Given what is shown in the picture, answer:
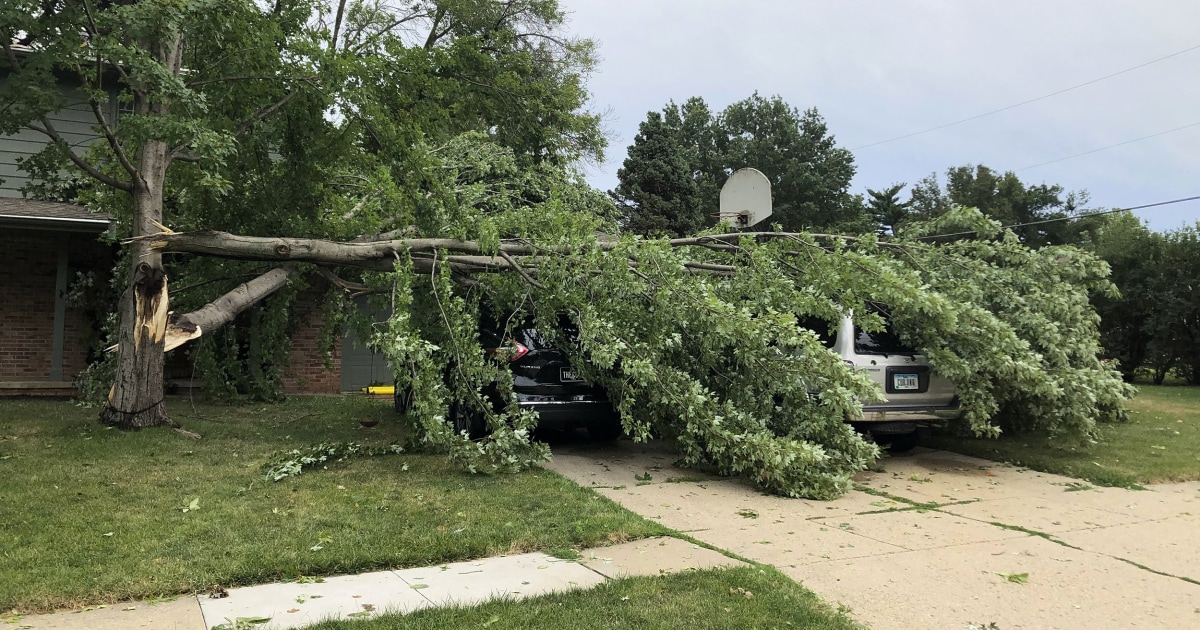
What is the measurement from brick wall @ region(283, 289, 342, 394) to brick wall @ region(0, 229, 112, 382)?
334cm

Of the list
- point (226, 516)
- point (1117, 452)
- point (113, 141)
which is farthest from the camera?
point (1117, 452)

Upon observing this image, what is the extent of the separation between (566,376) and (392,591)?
162 inches

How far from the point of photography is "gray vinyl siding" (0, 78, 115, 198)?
13281 millimetres

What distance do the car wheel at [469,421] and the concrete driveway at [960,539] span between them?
A: 1.04m

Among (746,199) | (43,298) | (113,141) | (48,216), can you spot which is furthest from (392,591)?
(43,298)

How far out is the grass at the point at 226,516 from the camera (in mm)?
3951

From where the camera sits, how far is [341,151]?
911 cm

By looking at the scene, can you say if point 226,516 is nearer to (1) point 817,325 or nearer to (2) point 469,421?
(2) point 469,421

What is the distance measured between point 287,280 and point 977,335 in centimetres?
820

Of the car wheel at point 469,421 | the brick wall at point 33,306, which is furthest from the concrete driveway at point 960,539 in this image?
the brick wall at point 33,306

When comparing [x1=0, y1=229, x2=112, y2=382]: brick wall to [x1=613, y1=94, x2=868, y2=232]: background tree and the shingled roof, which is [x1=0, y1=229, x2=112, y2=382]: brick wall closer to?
the shingled roof

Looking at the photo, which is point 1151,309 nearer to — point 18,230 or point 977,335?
point 977,335

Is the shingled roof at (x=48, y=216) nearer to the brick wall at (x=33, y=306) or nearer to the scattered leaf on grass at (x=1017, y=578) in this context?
the brick wall at (x=33, y=306)

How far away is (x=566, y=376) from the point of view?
7.82 m
